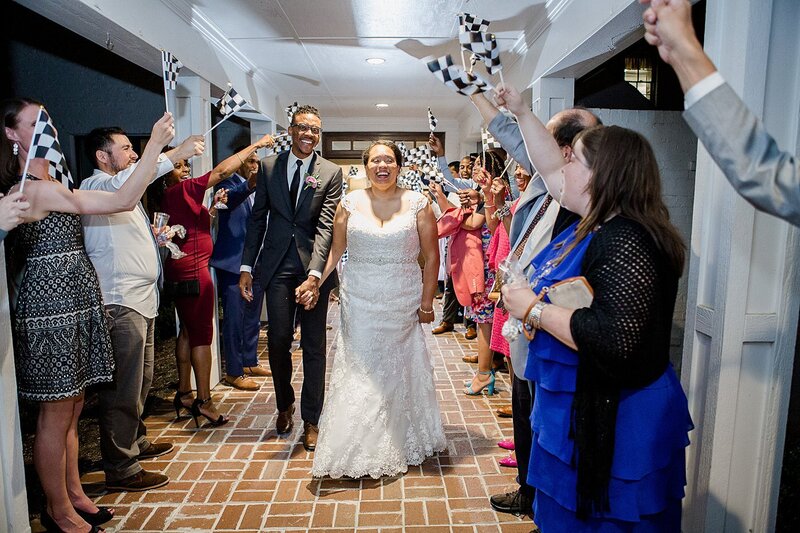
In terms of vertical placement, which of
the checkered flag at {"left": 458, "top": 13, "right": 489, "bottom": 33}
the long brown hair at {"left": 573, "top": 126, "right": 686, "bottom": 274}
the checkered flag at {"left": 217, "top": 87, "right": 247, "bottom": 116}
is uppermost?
the checkered flag at {"left": 458, "top": 13, "right": 489, "bottom": 33}

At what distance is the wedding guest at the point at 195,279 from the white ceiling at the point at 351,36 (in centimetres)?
156

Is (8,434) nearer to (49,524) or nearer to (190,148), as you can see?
(49,524)

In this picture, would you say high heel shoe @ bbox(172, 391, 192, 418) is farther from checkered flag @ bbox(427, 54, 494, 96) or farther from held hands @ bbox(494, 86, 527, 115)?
held hands @ bbox(494, 86, 527, 115)

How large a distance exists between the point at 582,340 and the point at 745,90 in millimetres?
1279

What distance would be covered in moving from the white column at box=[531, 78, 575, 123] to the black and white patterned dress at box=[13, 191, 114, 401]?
12.3 feet

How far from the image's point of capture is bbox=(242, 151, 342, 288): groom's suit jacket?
337 cm

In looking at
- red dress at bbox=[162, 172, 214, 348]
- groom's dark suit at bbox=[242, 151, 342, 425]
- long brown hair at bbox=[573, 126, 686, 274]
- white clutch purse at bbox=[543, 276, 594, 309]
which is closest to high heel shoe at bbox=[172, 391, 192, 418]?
red dress at bbox=[162, 172, 214, 348]

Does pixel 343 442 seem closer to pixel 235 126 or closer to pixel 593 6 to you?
pixel 593 6

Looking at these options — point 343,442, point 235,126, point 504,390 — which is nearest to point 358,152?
point 235,126

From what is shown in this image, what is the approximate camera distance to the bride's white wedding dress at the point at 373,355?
2982 mm

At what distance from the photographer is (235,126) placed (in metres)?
7.68

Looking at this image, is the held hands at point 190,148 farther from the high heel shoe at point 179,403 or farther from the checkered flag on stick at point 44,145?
the high heel shoe at point 179,403

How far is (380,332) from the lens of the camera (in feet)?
9.99

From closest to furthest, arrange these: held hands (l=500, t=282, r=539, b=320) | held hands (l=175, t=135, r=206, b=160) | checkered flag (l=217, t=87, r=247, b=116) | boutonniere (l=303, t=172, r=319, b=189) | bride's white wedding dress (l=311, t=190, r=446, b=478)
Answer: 1. held hands (l=500, t=282, r=539, b=320)
2. held hands (l=175, t=135, r=206, b=160)
3. bride's white wedding dress (l=311, t=190, r=446, b=478)
4. checkered flag (l=217, t=87, r=247, b=116)
5. boutonniere (l=303, t=172, r=319, b=189)
